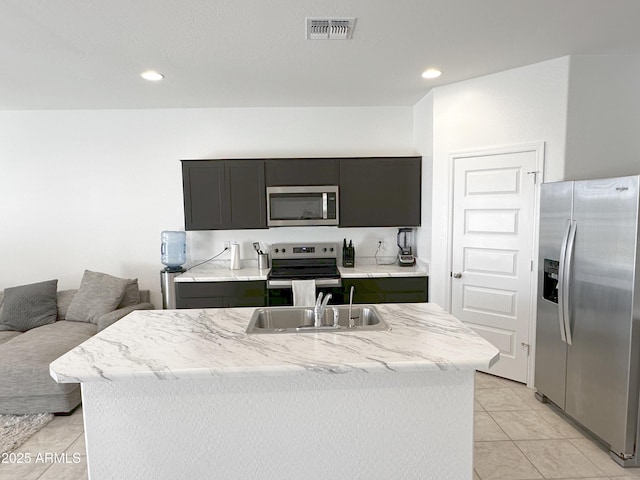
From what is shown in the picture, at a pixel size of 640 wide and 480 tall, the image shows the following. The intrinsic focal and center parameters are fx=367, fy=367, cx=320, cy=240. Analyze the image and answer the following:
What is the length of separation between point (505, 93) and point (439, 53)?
79cm

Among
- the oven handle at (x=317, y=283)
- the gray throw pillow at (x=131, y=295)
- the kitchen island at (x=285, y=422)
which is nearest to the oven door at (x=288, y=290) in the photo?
the oven handle at (x=317, y=283)

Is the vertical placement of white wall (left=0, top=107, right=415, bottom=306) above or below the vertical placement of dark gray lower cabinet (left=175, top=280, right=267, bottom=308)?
above

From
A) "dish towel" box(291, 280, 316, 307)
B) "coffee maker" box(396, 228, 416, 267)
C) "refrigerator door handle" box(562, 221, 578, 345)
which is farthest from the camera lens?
"coffee maker" box(396, 228, 416, 267)

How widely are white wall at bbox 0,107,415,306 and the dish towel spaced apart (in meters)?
0.85

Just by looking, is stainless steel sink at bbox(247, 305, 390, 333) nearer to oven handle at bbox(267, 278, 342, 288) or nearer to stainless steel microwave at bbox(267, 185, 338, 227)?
oven handle at bbox(267, 278, 342, 288)

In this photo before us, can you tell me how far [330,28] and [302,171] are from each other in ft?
5.38

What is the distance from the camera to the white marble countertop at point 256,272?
356 cm

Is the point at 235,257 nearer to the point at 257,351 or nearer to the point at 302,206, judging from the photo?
the point at 302,206

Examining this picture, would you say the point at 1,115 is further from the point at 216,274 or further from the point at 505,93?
the point at 505,93

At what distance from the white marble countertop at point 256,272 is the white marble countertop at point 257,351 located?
5.25ft

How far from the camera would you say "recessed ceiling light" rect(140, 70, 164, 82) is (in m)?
2.91

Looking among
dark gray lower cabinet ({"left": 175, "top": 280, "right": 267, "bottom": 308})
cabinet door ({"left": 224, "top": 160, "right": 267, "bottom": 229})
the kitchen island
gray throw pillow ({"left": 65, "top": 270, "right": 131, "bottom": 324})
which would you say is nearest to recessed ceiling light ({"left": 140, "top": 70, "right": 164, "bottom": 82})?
cabinet door ({"left": 224, "top": 160, "right": 267, "bottom": 229})

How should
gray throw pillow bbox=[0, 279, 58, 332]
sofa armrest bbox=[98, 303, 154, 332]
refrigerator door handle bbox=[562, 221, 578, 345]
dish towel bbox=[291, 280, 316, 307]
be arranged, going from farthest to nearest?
gray throw pillow bbox=[0, 279, 58, 332] < dish towel bbox=[291, 280, 316, 307] < sofa armrest bbox=[98, 303, 154, 332] < refrigerator door handle bbox=[562, 221, 578, 345]

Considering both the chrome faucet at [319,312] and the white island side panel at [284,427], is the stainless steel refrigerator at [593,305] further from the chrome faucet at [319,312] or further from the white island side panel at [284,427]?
the chrome faucet at [319,312]
